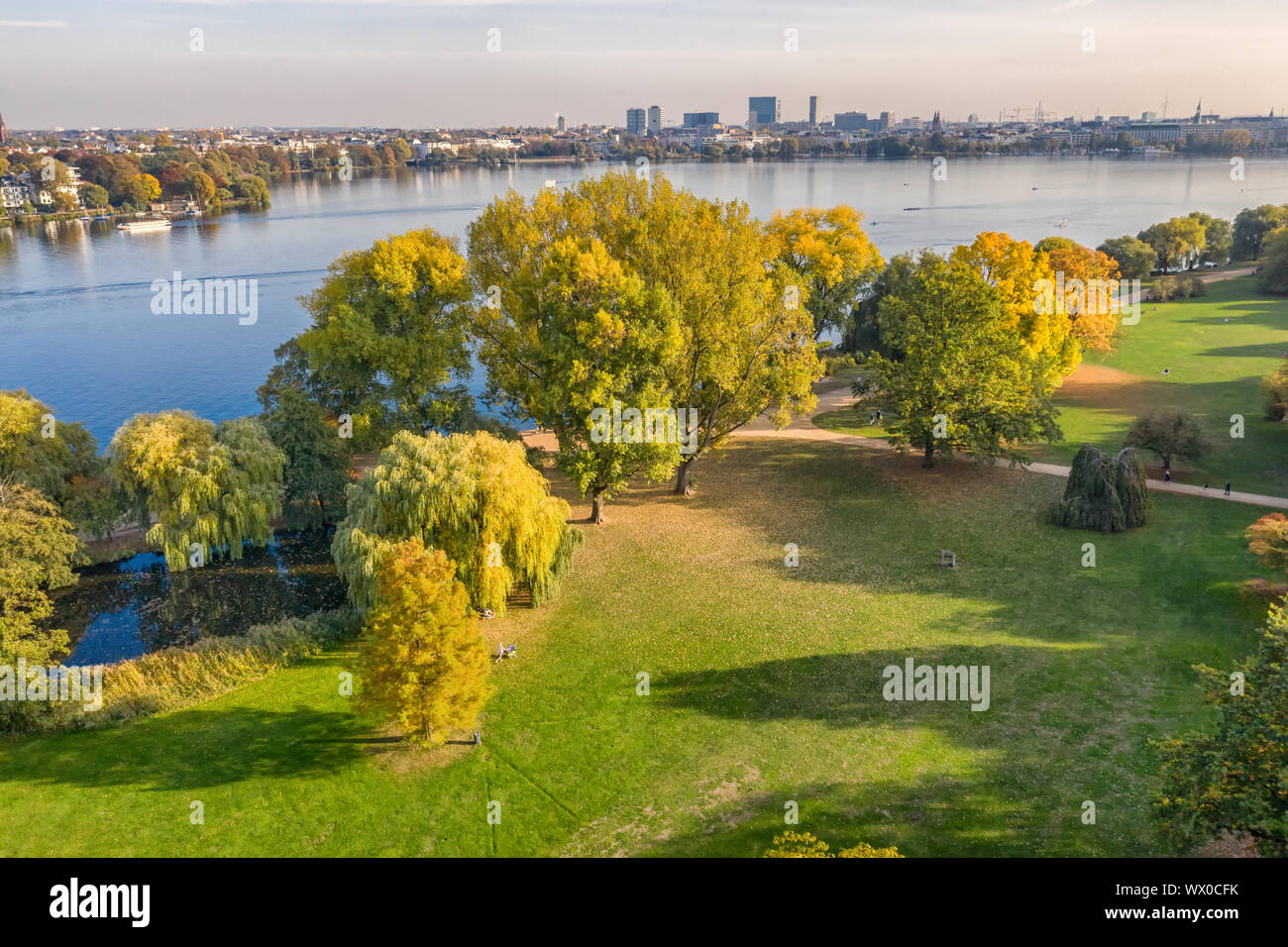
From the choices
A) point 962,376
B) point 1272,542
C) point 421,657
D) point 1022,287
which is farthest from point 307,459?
point 1022,287

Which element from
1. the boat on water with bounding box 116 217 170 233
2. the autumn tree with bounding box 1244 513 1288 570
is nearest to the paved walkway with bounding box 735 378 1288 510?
the autumn tree with bounding box 1244 513 1288 570

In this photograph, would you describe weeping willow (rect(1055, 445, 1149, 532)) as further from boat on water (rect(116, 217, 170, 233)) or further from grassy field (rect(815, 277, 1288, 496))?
boat on water (rect(116, 217, 170, 233))

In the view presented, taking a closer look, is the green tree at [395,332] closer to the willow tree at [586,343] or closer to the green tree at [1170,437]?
the willow tree at [586,343]

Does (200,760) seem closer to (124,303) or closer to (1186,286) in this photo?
(124,303)

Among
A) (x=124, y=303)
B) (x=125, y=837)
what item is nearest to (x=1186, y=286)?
(x=125, y=837)

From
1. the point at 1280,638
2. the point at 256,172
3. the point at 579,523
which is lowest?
the point at 579,523

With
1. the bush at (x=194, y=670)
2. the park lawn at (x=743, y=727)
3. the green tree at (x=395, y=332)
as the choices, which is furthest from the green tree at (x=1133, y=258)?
the bush at (x=194, y=670)
